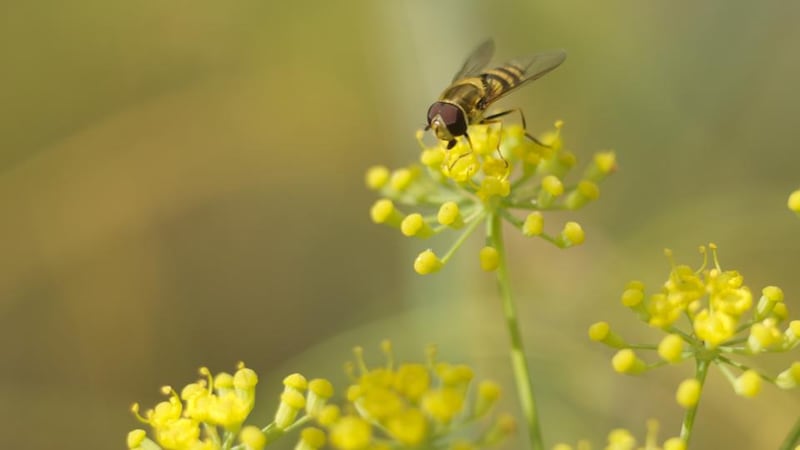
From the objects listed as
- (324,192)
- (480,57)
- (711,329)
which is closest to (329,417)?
(711,329)

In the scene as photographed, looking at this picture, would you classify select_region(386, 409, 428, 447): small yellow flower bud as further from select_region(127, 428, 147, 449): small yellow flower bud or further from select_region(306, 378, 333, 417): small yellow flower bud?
select_region(127, 428, 147, 449): small yellow flower bud

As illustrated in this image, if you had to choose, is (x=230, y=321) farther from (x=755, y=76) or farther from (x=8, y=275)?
(x=755, y=76)

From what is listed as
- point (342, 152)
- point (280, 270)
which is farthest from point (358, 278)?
point (342, 152)

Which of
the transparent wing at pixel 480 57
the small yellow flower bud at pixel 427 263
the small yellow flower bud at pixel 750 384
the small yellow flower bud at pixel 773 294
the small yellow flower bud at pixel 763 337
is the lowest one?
the small yellow flower bud at pixel 750 384

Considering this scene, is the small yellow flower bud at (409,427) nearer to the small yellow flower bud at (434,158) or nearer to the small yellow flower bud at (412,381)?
the small yellow flower bud at (412,381)

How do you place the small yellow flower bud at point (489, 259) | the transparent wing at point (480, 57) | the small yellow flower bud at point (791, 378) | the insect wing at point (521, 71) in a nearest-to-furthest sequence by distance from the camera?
the small yellow flower bud at point (791, 378), the small yellow flower bud at point (489, 259), the insect wing at point (521, 71), the transparent wing at point (480, 57)

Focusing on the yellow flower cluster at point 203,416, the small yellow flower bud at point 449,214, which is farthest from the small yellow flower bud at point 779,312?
the yellow flower cluster at point 203,416

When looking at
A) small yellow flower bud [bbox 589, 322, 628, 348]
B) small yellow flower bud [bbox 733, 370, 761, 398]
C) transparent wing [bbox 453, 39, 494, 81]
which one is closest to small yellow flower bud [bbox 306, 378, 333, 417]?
small yellow flower bud [bbox 589, 322, 628, 348]
